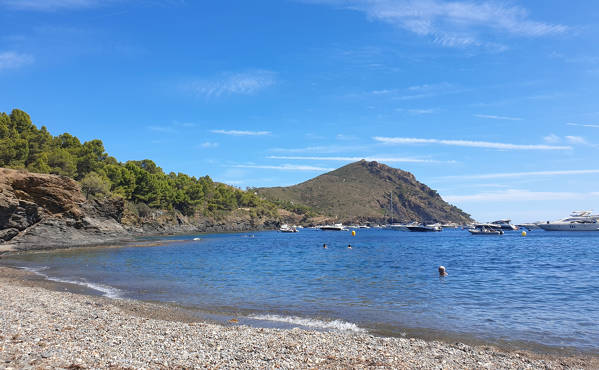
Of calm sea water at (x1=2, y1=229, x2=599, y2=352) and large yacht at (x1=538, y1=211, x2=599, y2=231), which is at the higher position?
large yacht at (x1=538, y1=211, x2=599, y2=231)

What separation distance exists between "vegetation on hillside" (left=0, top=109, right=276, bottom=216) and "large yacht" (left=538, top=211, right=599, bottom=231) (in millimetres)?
121898

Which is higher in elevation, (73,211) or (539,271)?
(73,211)

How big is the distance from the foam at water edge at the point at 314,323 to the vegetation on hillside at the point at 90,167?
57888 mm

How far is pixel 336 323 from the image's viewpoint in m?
14.8

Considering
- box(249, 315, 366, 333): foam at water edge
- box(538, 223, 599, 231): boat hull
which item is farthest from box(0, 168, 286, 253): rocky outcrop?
box(538, 223, 599, 231): boat hull

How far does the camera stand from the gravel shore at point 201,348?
8.66m

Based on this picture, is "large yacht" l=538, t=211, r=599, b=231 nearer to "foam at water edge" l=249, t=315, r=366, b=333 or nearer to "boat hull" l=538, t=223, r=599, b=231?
"boat hull" l=538, t=223, r=599, b=231

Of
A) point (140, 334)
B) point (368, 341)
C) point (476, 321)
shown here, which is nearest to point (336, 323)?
point (368, 341)

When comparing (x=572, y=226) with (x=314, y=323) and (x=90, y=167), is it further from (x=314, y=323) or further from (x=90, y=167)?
(x=90, y=167)

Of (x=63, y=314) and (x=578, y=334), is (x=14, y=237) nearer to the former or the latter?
(x=63, y=314)

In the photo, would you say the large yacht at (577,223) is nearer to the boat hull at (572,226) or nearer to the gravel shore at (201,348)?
the boat hull at (572,226)

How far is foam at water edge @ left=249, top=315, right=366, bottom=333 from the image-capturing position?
14.1 meters

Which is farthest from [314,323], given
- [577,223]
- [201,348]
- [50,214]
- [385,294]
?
[577,223]

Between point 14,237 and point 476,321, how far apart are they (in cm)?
5584
